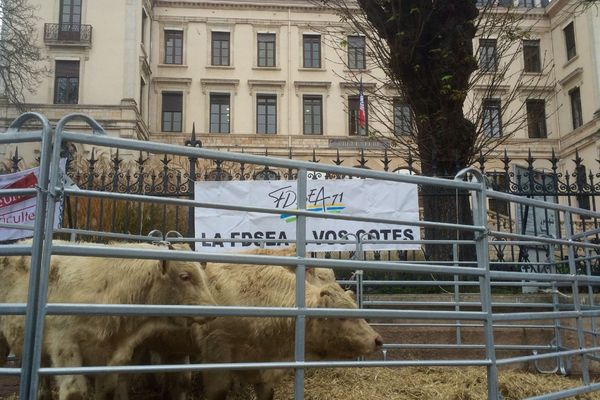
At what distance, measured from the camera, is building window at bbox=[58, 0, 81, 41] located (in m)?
35.8

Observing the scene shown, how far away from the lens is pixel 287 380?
6.66 metres

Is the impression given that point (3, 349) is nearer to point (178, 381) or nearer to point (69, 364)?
point (69, 364)

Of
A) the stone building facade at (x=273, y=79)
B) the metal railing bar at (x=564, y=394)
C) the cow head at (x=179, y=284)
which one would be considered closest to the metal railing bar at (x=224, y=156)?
the cow head at (x=179, y=284)

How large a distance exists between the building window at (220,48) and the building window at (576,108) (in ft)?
83.3

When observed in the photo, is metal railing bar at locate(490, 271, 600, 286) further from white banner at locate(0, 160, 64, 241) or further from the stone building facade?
the stone building facade

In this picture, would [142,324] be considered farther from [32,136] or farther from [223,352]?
[32,136]

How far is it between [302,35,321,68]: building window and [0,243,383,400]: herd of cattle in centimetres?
3626

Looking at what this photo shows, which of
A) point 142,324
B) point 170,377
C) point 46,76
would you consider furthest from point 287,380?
point 46,76

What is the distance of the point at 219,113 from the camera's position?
40.0 metres

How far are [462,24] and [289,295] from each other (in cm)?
→ 678

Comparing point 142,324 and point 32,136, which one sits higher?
point 32,136

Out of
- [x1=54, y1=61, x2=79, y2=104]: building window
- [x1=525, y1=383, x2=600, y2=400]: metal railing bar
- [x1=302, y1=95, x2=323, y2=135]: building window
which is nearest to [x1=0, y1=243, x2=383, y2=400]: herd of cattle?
[x1=525, y1=383, x2=600, y2=400]: metal railing bar

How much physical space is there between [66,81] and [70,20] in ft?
13.6

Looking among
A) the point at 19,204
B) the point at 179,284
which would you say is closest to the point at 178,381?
the point at 179,284
